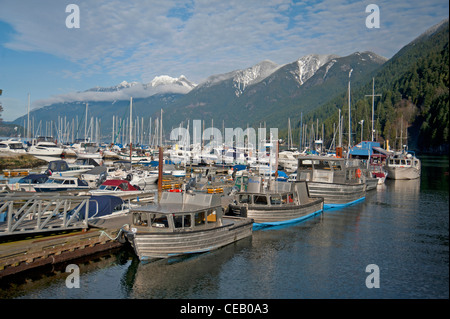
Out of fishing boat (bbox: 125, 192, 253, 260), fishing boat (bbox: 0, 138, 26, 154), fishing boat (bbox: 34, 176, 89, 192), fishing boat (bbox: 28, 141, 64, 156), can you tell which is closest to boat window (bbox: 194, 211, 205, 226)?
fishing boat (bbox: 125, 192, 253, 260)

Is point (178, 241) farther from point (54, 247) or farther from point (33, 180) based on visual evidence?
point (33, 180)

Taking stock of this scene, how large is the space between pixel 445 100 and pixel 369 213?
112m

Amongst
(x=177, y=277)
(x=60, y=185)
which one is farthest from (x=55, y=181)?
(x=177, y=277)

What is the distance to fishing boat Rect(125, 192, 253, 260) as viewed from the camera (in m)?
25.0

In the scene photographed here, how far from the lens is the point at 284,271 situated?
25.5m

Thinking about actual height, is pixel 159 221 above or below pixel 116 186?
below

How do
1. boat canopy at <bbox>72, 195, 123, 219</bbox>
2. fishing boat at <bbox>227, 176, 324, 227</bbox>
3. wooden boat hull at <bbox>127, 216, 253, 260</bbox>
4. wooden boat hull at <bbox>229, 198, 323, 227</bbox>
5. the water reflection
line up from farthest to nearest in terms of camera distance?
fishing boat at <bbox>227, 176, 324, 227</bbox> → wooden boat hull at <bbox>229, 198, 323, 227</bbox> → boat canopy at <bbox>72, 195, 123, 219</bbox> → wooden boat hull at <bbox>127, 216, 253, 260</bbox> → the water reflection

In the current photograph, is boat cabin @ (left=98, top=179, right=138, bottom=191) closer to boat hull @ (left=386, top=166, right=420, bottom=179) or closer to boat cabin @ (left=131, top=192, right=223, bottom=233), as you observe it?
boat cabin @ (left=131, top=192, right=223, bottom=233)

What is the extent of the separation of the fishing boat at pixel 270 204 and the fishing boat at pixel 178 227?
6430 mm

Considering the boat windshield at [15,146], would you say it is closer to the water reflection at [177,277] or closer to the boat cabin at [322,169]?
the boat cabin at [322,169]

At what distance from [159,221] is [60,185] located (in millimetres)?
30119

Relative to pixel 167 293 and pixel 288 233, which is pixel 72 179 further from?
pixel 167 293

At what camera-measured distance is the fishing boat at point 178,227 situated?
82.1 ft

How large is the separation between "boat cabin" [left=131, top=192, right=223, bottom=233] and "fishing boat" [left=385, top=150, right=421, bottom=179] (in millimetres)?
71152
